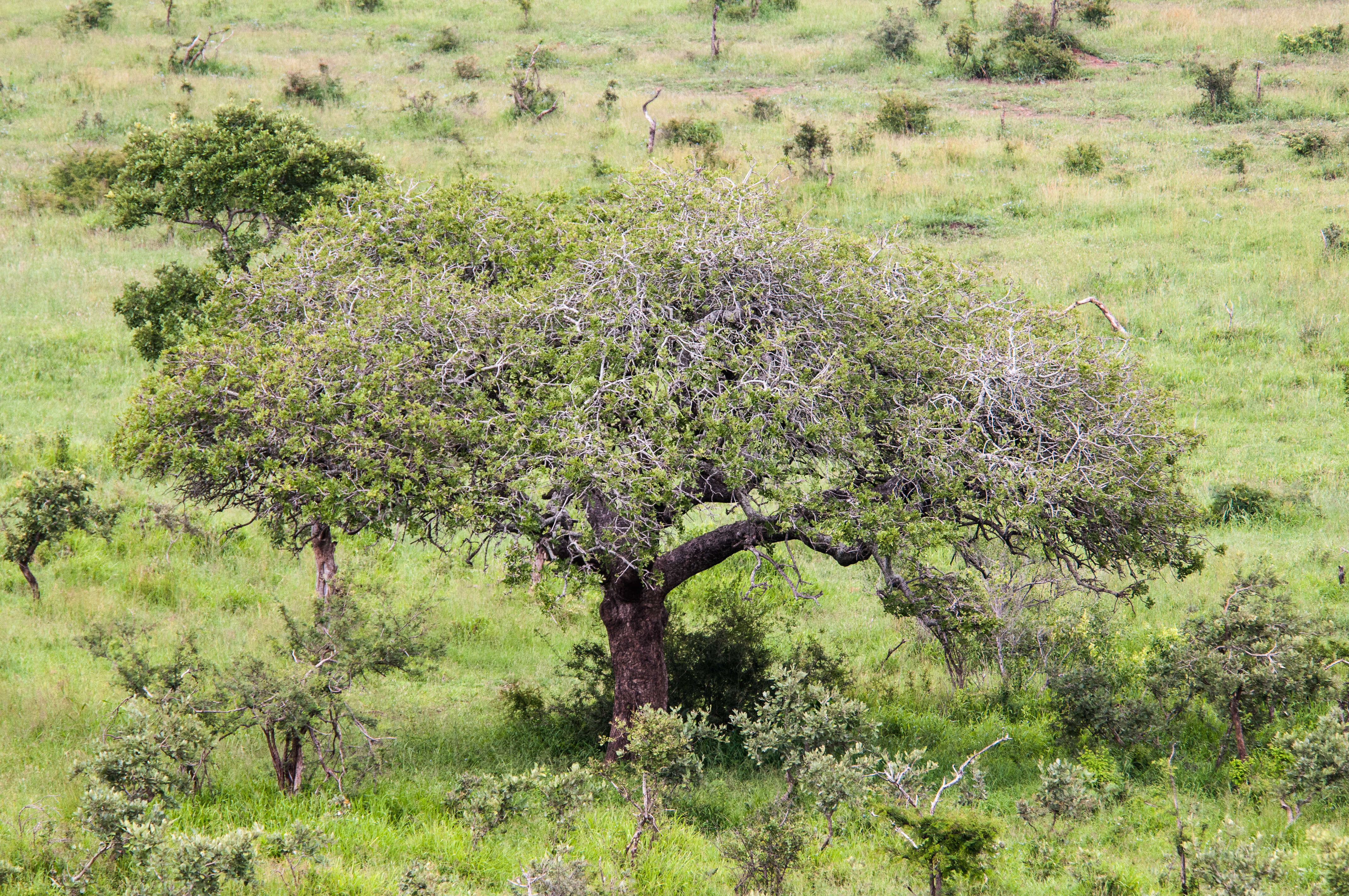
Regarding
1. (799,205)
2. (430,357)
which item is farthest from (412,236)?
(799,205)

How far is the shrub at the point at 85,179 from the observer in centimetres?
2992

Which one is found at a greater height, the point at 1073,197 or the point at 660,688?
the point at 1073,197

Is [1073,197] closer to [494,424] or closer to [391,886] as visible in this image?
[494,424]

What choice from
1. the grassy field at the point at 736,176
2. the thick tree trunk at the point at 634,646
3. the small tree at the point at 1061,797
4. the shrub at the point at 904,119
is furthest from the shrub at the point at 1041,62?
the small tree at the point at 1061,797

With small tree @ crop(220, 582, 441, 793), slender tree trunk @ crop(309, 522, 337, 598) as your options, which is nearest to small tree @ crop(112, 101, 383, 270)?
slender tree trunk @ crop(309, 522, 337, 598)

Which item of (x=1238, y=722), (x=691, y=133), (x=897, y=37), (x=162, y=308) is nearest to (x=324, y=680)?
(x=1238, y=722)

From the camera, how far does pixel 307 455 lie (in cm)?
956

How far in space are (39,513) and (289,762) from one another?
645 cm

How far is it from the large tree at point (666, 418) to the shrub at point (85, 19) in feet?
126

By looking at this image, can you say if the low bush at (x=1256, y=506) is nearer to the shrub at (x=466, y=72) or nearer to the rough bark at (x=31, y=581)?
the rough bark at (x=31, y=581)

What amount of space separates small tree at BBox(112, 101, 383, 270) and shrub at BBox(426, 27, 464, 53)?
89.4 feet

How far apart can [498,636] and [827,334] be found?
7623 mm

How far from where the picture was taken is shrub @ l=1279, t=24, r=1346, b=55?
40.2 m

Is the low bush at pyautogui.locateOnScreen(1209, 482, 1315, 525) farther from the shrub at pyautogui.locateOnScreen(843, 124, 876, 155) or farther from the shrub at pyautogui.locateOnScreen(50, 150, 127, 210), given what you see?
the shrub at pyautogui.locateOnScreen(50, 150, 127, 210)
